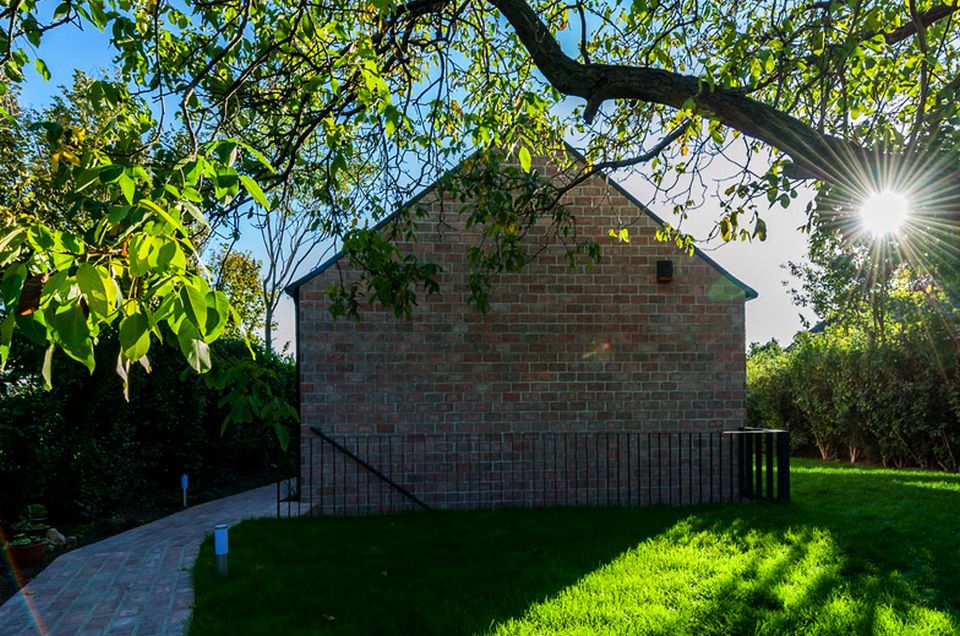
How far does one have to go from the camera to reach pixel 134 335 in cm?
147

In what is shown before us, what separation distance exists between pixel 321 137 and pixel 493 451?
4863 millimetres

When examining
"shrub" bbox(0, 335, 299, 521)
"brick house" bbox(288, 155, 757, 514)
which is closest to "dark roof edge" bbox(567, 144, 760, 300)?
"brick house" bbox(288, 155, 757, 514)

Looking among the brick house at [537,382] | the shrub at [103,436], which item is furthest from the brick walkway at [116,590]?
the brick house at [537,382]

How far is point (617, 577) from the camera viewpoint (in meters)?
5.18

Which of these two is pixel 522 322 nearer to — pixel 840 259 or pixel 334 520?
pixel 334 520

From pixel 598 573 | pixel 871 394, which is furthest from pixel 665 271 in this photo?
pixel 871 394

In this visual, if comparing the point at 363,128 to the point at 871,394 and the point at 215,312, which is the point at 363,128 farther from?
the point at 871,394

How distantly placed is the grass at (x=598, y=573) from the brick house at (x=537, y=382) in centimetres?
75

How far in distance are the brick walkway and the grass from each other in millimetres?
267

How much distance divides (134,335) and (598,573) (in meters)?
4.84

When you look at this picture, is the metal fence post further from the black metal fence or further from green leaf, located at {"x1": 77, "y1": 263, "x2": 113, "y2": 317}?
green leaf, located at {"x1": 77, "y1": 263, "x2": 113, "y2": 317}

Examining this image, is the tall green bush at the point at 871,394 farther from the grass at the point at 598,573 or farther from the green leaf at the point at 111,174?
the green leaf at the point at 111,174

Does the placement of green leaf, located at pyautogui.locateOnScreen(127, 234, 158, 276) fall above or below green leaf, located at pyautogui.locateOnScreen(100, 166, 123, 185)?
below

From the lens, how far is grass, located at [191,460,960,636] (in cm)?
427
